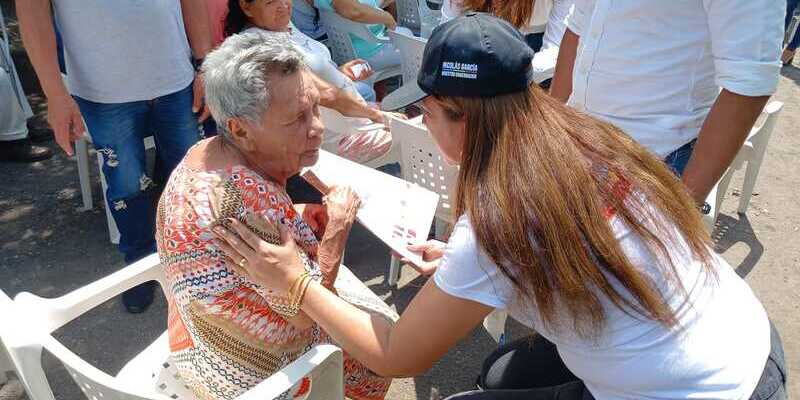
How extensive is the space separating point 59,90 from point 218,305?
4.76 ft

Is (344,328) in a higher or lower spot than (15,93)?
higher

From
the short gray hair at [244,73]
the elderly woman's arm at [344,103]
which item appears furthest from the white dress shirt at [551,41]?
the short gray hair at [244,73]

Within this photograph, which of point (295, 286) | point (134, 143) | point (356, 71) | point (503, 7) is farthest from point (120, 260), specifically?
point (503, 7)

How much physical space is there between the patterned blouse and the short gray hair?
16 cm

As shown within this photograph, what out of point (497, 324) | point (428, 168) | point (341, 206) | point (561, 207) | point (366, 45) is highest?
point (561, 207)

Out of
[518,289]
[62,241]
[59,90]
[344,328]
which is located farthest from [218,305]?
[62,241]

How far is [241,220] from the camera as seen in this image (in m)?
1.53

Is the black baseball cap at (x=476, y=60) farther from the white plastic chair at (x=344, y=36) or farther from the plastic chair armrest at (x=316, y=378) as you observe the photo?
the white plastic chair at (x=344, y=36)

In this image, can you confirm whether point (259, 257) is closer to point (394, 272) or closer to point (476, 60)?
point (476, 60)

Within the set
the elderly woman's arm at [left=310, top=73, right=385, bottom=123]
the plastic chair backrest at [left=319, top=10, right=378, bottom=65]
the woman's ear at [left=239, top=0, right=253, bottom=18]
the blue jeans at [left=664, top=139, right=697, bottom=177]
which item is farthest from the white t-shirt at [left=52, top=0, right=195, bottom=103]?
the blue jeans at [left=664, top=139, right=697, bottom=177]

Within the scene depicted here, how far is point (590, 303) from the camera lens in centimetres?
126

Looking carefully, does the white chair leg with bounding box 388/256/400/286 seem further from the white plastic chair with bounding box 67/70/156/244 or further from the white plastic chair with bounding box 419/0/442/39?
the white plastic chair with bounding box 419/0/442/39

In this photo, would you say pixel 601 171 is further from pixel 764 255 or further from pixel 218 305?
pixel 764 255

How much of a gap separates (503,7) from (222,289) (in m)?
1.93
